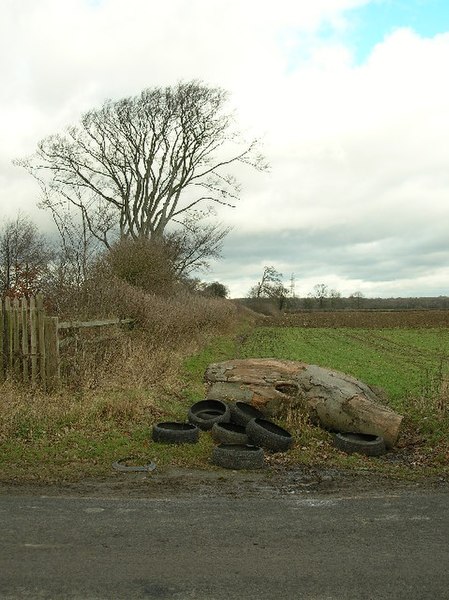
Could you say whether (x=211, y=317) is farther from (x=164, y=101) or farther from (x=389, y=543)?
(x=389, y=543)

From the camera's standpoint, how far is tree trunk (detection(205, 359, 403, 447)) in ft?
33.7

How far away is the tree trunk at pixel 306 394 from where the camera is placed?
33.7 feet

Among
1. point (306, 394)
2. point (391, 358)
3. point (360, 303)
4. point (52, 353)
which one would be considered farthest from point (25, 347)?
point (360, 303)

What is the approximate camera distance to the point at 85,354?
1295cm

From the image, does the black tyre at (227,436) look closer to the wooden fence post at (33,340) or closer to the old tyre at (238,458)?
the old tyre at (238,458)

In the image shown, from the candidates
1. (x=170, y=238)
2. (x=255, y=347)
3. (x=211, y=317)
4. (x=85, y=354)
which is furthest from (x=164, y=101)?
(x=85, y=354)

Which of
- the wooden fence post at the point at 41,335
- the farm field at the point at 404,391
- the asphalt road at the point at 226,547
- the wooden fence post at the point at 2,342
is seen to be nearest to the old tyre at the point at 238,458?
the farm field at the point at 404,391

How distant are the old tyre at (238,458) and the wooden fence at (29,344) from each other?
4.64 m

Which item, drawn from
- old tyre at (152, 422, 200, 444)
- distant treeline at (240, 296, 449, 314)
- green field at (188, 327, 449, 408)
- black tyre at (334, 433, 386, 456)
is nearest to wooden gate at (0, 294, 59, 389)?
old tyre at (152, 422, 200, 444)

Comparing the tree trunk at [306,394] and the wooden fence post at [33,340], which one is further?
the wooden fence post at [33,340]

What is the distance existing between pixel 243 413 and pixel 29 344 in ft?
14.6

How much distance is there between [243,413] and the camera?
35.1 ft

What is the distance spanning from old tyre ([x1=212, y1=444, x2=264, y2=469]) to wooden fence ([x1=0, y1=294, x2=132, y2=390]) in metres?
4.64

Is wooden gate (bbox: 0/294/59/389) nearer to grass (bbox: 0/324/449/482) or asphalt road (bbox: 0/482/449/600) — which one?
grass (bbox: 0/324/449/482)
